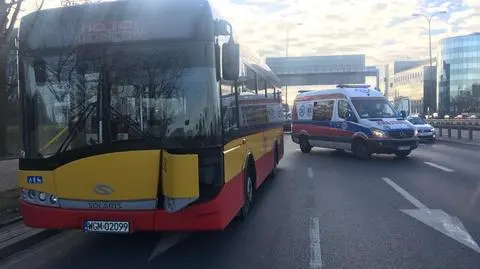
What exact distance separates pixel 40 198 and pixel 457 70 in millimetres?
129850

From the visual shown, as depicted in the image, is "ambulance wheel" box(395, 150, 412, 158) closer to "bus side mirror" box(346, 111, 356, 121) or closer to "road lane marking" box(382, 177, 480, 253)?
"bus side mirror" box(346, 111, 356, 121)

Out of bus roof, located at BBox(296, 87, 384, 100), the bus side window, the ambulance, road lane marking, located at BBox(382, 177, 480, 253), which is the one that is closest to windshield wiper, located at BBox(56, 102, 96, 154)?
road lane marking, located at BBox(382, 177, 480, 253)

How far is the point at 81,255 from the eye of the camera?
6887 mm

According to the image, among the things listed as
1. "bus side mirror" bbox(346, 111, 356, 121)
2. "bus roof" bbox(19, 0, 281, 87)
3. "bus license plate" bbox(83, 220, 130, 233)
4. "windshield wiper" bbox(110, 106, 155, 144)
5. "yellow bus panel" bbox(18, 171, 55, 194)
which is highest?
"bus roof" bbox(19, 0, 281, 87)

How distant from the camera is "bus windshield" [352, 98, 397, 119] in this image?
19.6m

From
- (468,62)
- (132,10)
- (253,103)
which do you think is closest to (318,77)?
(253,103)

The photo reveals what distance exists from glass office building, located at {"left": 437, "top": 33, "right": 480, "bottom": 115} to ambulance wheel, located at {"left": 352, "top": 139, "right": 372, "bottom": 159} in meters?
110

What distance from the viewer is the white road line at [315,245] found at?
629cm

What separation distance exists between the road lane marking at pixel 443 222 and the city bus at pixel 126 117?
10.5 feet

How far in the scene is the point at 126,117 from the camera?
645cm

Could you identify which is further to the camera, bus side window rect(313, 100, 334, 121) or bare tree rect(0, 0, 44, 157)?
bus side window rect(313, 100, 334, 121)

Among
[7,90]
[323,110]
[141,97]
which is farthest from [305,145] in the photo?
[141,97]

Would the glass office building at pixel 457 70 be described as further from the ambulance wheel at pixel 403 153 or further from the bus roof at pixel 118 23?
the bus roof at pixel 118 23

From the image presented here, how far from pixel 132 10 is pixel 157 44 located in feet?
1.73
